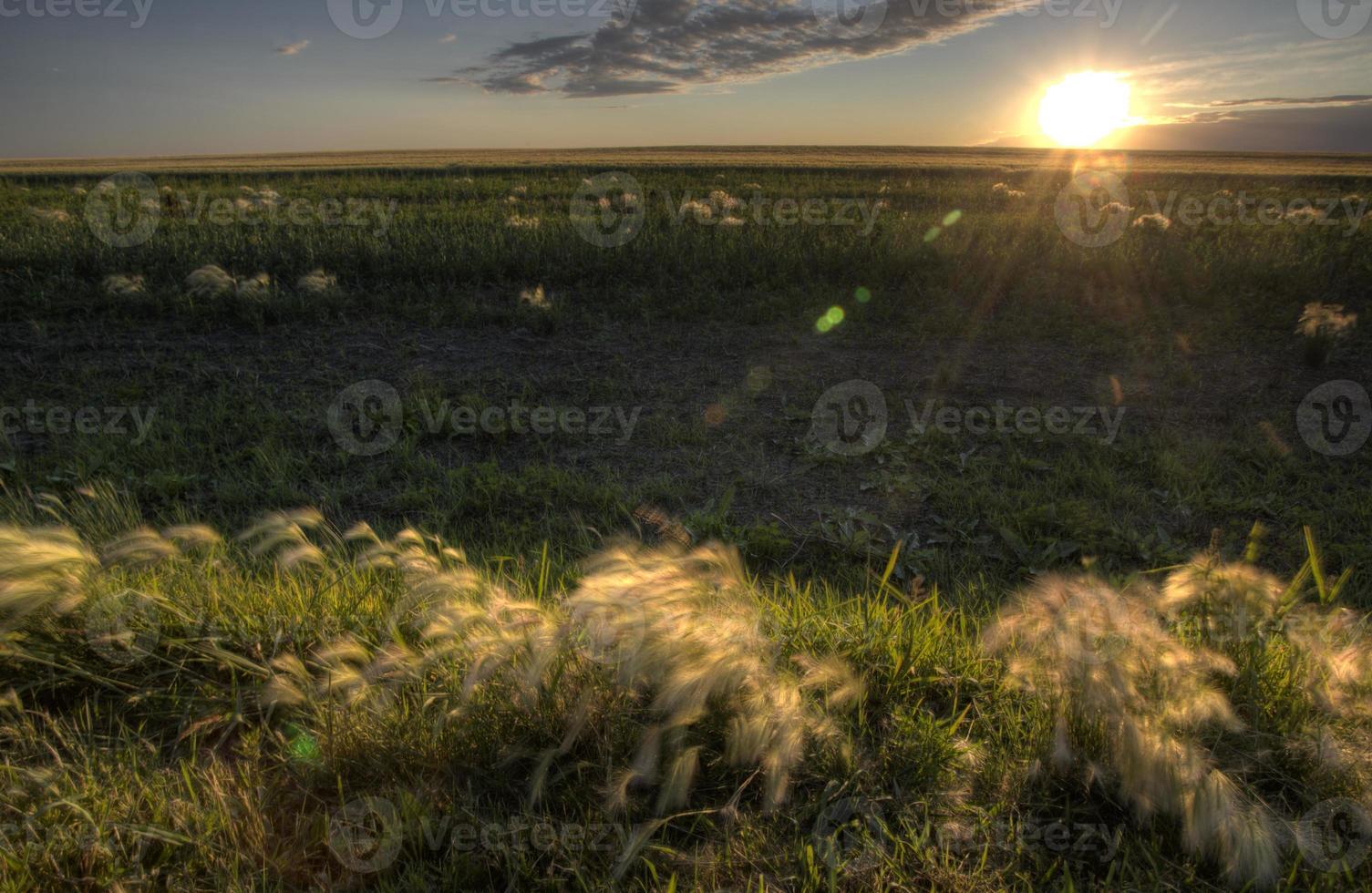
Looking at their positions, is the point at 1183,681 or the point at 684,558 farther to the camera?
the point at 684,558

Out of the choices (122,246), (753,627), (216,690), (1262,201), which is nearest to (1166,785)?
(753,627)

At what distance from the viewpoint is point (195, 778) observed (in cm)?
208

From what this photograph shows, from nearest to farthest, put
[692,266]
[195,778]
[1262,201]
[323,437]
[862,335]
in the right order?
[195,778] < [323,437] < [862,335] < [692,266] < [1262,201]

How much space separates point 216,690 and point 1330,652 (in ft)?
11.6

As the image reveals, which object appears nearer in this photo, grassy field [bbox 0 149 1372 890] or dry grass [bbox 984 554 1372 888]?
dry grass [bbox 984 554 1372 888]

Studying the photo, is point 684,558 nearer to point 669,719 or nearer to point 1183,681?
point 669,719

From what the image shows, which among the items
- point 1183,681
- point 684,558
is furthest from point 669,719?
point 1183,681

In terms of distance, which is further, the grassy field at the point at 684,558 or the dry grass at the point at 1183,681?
the grassy field at the point at 684,558

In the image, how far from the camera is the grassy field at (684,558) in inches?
75.4

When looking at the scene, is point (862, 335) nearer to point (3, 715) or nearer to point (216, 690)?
point (216, 690)

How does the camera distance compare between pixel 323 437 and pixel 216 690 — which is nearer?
pixel 216 690

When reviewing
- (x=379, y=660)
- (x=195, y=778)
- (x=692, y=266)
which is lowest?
(x=195, y=778)

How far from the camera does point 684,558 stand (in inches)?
99.0

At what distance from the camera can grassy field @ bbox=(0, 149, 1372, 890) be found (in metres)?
1.92
